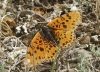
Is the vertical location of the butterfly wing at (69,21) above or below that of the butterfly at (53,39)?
above

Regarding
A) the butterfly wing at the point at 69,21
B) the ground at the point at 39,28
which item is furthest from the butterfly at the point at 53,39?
the ground at the point at 39,28

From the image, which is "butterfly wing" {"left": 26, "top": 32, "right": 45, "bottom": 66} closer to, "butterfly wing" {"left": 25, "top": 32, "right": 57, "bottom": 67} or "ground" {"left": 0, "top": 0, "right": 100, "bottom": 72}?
"butterfly wing" {"left": 25, "top": 32, "right": 57, "bottom": 67}

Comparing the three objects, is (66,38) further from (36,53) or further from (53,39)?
(36,53)

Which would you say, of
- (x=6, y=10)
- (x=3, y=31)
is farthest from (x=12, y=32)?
(x=6, y=10)

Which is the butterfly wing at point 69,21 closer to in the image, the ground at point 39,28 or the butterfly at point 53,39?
the butterfly at point 53,39

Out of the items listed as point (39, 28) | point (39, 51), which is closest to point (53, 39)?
point (39, 51)

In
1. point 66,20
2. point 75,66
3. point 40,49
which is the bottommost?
point 75,66

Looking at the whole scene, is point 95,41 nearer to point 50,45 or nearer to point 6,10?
point 50,45

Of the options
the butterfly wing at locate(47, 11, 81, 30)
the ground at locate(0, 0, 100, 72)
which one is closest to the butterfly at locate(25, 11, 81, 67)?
the butterfly wing at locate(47, 11, 81, 30)
